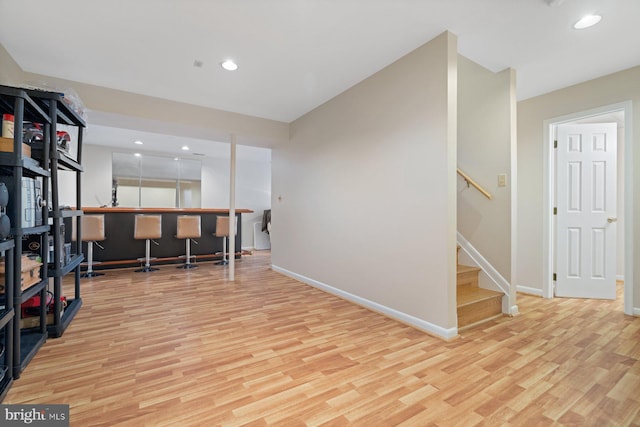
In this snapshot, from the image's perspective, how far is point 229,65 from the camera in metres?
2.84

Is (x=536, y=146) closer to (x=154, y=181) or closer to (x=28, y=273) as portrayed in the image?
(x=28, y=273)

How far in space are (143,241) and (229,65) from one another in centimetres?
367

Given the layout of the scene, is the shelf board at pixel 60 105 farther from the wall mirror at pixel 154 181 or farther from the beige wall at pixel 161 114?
the wall mirror at pixel 154 181

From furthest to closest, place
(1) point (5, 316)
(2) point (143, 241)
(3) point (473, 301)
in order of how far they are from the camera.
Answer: (2) point (143, 241) → (3) point (473, 301) → (1) point (5, 316)

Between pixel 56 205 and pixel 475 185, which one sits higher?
pixel 475 185

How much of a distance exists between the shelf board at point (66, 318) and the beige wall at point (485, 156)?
3.98m

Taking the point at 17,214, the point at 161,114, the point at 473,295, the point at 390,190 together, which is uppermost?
the point at 161,114

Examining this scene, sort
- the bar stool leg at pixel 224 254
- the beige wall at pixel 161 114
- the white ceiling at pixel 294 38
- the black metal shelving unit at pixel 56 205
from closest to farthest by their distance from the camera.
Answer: the white ceiling at pixel 294 38 → the black metal shelving unit at pixel 56 205 → the beige wall at pixel 161 114 → the bar stool leg at pixel 224 254

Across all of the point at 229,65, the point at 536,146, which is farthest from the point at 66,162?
the point at 536,146

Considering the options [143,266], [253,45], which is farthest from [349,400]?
[143,266]

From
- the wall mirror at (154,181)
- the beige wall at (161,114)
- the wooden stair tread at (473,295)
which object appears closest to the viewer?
the wooden stair tread at (473,295)
